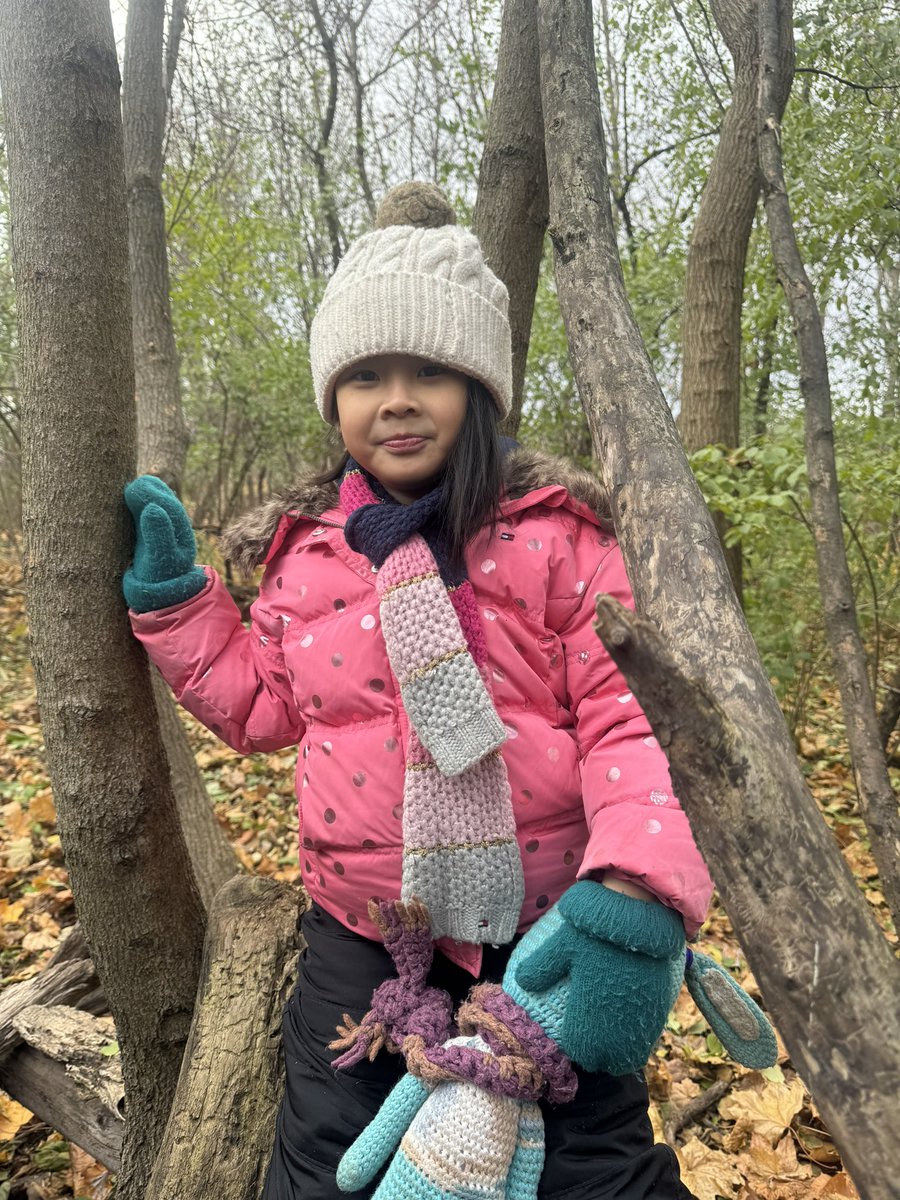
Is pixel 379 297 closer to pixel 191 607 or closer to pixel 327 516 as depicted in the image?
pixel 327 516

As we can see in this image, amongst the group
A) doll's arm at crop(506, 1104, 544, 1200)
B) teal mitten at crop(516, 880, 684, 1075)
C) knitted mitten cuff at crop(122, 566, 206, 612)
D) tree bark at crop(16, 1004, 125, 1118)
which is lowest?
tree bark at crop(16, 1004, 125, 1118)

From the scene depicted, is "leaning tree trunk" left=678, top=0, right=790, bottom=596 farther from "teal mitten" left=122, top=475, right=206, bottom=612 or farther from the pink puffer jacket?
"teal mitten" left=122, top=475, right=206, bottom=612

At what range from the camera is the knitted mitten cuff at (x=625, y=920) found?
1.17 meters

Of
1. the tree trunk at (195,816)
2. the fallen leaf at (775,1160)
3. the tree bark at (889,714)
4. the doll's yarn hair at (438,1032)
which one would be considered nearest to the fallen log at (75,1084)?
the tree trunk at (195,816)

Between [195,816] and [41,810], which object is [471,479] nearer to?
[195,816]

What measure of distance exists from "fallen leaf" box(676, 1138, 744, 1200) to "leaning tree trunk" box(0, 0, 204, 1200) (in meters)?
1.56

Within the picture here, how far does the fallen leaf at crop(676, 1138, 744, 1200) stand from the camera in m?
2.15

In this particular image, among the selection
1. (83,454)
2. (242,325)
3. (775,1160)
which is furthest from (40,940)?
(242,325)

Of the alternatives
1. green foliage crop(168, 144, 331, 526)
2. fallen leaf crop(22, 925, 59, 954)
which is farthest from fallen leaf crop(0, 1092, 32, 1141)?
green foliage crop(168, 144, 331, 526)

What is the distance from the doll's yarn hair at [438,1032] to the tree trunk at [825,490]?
154cm

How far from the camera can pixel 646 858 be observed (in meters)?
1.20

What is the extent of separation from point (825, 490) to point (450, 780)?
5.26 ft

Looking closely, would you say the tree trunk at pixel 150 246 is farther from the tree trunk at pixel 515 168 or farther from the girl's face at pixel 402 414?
the girl's face at pixel 402 414

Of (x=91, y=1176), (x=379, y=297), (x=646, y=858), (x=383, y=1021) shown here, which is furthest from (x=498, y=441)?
(x=91, y=1176)
